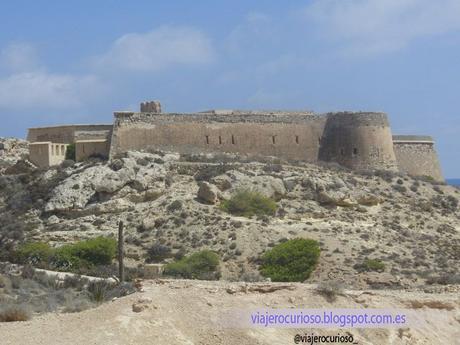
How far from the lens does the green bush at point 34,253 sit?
2800cm

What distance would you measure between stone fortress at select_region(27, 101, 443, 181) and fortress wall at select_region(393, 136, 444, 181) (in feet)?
3.51

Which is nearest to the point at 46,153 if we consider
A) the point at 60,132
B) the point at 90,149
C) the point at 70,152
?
the point at 70,152

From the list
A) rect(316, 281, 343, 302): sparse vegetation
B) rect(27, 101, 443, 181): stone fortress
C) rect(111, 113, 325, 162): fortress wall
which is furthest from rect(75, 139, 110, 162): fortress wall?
rect(316, 281, 343, 302): sparse vegetation

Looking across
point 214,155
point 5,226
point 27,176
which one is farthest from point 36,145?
point 214,155

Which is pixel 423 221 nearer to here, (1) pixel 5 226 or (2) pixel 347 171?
(2) pixel 347 171

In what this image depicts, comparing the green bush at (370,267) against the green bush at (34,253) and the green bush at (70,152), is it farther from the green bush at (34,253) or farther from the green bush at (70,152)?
the green bush at (70,152)

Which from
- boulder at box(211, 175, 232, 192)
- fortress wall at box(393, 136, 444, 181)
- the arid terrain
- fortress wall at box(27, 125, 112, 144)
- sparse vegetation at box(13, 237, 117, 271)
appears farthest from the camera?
fortress wall at box(393, 136, 444, 181)

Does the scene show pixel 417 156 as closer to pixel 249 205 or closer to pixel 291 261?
pixel 249 205

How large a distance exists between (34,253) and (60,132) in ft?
33.2

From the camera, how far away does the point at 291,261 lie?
2748cm

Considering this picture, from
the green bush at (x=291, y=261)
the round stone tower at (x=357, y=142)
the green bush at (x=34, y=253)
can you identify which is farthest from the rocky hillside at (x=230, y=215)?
the round stone tower at (x=357, y=142)

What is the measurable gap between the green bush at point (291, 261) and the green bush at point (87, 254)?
5454mm

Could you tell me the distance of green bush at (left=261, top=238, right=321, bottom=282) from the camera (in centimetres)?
2708

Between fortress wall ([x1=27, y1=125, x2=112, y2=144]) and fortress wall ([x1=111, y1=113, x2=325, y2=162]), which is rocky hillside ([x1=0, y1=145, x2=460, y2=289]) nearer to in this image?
fortress wall ([x1=111, y1=113, x2=325, y2=162])
